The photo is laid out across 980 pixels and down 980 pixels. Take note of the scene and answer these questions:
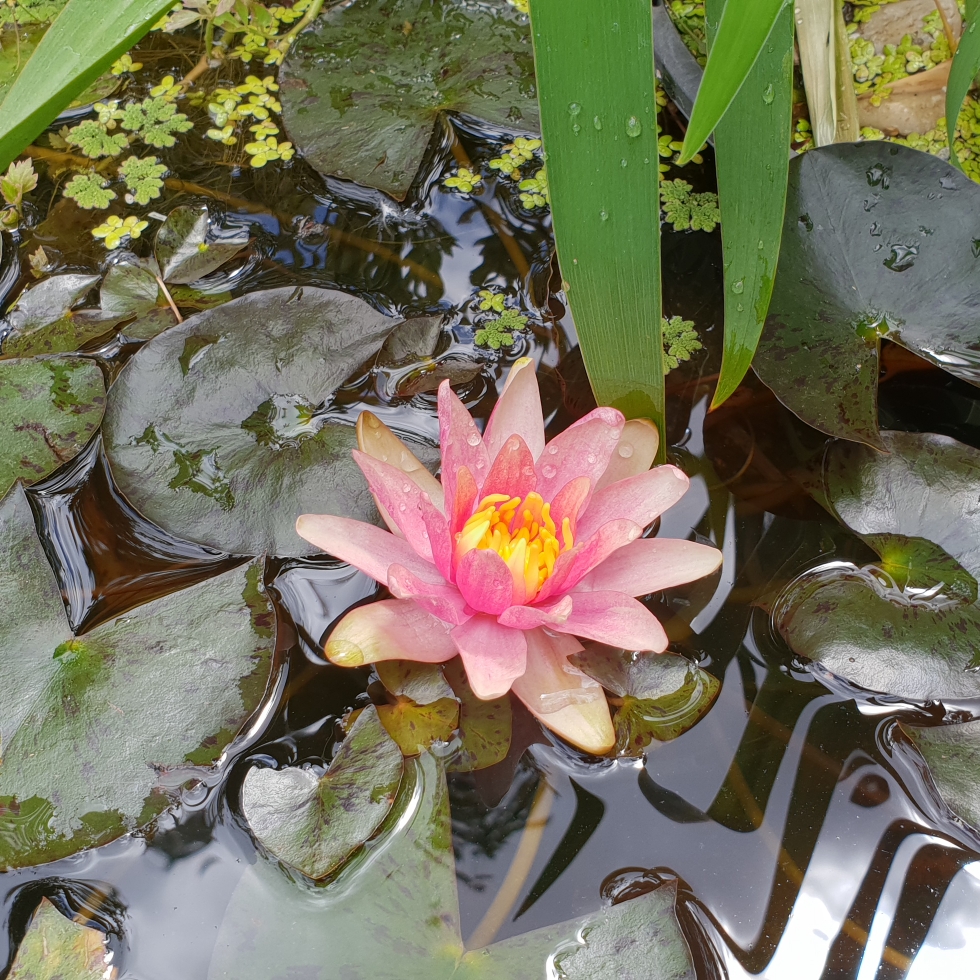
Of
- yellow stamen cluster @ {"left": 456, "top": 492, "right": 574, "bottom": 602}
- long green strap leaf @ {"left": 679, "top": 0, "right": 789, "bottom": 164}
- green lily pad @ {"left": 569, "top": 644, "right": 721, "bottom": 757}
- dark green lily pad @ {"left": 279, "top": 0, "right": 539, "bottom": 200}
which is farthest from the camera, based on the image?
dark green lily pad @ {"left": 279, "top": 0, "right": 539, "bottom": 200}

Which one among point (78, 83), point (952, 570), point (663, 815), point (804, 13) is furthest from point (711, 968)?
point (804, 13)

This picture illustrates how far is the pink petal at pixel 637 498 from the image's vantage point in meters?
1.30

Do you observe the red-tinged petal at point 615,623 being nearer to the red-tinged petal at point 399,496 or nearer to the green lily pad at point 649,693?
the green lily pad at point 649,693

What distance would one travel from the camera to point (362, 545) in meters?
1.28

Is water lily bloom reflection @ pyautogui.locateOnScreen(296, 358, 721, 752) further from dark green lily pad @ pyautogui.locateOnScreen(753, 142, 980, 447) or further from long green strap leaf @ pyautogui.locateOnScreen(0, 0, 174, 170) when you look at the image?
long green strap leaf @ pyautogui.locateOnScreen(0, 0, 174, 170)

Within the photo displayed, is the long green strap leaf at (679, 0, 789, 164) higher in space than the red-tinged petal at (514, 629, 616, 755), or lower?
higher

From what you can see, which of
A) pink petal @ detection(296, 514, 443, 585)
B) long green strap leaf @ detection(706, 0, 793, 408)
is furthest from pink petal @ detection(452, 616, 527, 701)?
long green strap leaf @ detection(706, 0, 793, 408)

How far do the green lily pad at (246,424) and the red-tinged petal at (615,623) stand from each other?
1.49 ft

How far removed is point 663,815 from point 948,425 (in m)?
1.09

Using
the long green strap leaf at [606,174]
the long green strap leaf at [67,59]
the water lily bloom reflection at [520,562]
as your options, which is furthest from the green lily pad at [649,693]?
the long green strap leaf at [67,59]

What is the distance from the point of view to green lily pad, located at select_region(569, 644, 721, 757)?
1.35 metres

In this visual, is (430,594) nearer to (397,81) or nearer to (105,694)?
(105,694)

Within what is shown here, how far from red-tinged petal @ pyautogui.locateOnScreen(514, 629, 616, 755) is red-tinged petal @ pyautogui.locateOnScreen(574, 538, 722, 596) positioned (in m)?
0.11

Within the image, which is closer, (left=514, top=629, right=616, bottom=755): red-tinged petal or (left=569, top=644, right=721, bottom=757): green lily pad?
(left=514, top=629, right=616, bottom=755): red-tinged petal
